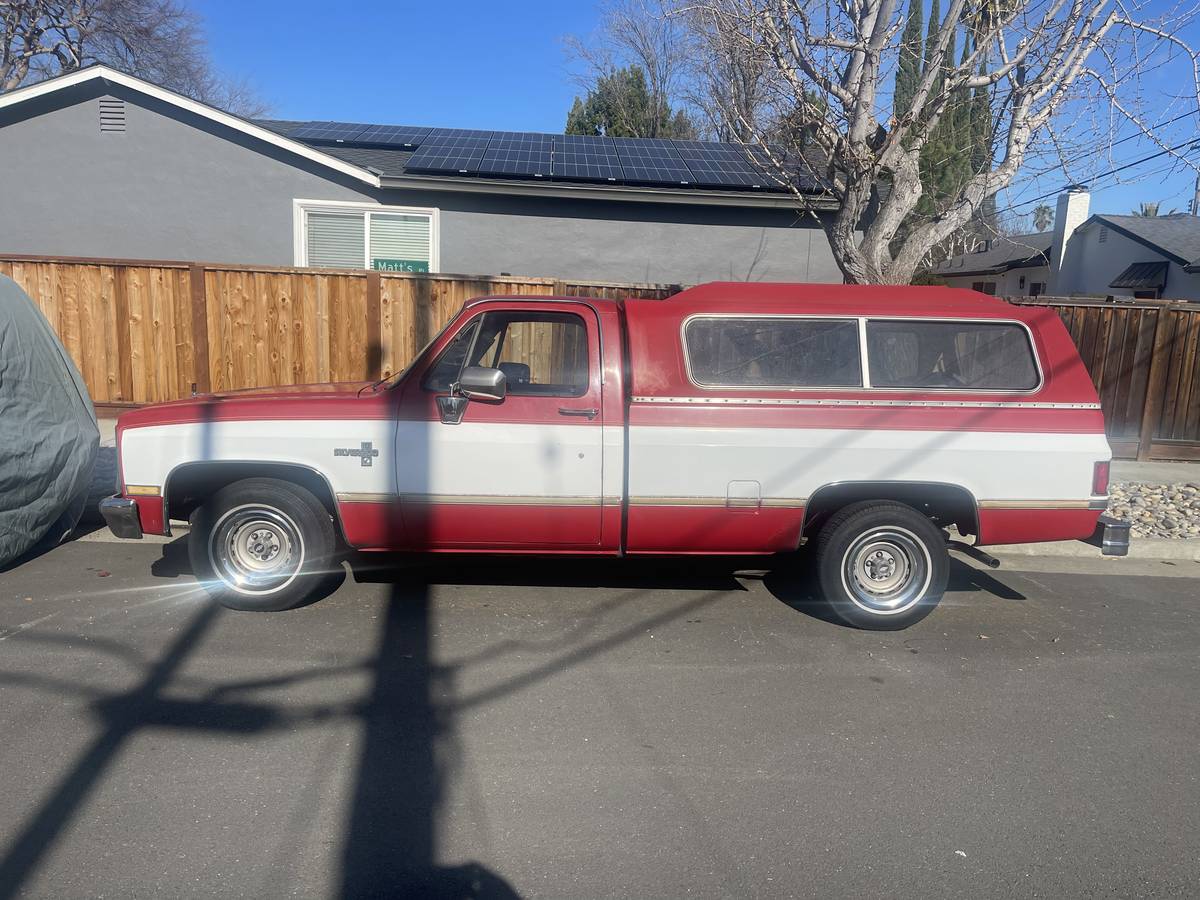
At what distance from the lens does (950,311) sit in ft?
18.6

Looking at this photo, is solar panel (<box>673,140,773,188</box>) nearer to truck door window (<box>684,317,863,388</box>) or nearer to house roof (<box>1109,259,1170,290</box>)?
truck door window (<box>684,317,863,388</box>)

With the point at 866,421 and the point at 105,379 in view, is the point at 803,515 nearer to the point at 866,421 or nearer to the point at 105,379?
the point at 866,421

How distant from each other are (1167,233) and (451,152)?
2253cm

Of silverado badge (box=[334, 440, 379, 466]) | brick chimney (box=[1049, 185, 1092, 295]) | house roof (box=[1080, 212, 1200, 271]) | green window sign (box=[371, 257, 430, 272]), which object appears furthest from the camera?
brick chimney (box=[1049, 185, 1092, 295])

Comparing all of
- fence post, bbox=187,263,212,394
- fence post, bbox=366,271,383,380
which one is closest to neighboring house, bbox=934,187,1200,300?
fence post, bbox=366,271,383,380

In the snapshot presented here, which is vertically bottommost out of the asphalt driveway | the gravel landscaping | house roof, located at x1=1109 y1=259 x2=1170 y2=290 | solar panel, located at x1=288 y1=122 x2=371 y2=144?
the asphalt driveway

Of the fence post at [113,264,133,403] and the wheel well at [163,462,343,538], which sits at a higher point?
the fence post at [113,264,133,403]

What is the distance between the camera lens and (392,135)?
15.1m

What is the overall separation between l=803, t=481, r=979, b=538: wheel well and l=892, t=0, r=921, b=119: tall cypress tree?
14.2 feet

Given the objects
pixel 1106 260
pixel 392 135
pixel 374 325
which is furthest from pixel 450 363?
pixel 1106 260

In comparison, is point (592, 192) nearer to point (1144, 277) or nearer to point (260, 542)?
point (260, 542)

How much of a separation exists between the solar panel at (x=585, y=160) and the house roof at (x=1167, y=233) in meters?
15.3

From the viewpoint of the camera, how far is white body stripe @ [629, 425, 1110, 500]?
546 cm

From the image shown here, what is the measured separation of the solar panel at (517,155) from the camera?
12.5m
